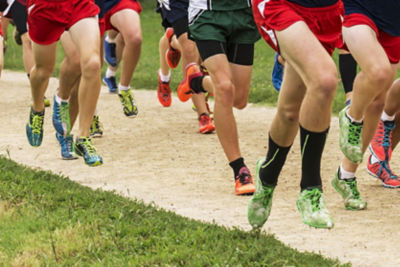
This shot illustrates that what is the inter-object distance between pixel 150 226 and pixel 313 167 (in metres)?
1.18

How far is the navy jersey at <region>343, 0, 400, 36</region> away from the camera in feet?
18.5

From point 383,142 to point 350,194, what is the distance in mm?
1023

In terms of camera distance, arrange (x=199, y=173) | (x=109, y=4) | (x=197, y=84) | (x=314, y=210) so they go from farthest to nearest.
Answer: (x=109, y=4), (x=197, y=84), (x=199, y=173), (x=314, y=210)

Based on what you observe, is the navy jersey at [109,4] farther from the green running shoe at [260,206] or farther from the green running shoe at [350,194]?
the green running shoe at [260,206]

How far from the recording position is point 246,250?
4648mm

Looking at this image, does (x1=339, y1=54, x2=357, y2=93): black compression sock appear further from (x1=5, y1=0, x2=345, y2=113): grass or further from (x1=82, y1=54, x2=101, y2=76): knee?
(x1=5, y1=0, x2=345, y2=113): grass

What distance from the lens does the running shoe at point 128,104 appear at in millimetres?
8758

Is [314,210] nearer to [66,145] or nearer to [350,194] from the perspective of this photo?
[350,194]

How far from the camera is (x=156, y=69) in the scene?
1565 cm

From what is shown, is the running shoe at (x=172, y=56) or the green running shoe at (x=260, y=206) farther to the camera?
the running shoe at (x=172, y=56)

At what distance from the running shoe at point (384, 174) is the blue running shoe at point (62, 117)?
2.68 m

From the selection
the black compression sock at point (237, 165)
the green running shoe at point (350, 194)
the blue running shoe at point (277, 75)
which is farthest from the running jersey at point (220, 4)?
the blue running shoe at point (277, 75)

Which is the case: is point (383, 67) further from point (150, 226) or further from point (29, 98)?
point (29, 98)

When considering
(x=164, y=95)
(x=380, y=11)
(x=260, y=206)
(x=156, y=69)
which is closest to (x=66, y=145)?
(x=164, y=95)
